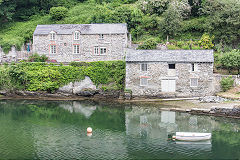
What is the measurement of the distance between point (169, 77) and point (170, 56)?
10.1 feet

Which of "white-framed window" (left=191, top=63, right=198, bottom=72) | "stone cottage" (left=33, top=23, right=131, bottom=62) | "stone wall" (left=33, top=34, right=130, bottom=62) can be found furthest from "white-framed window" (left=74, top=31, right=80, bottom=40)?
"white-framed window" (left=191, top=63, right=198, bottom=72)

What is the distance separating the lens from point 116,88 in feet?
154

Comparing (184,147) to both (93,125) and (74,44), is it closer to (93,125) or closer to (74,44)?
(93,125)

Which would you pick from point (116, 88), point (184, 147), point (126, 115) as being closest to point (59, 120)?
point (126, 115)

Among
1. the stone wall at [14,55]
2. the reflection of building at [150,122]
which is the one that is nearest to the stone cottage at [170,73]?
the reflection of building at [150,122]

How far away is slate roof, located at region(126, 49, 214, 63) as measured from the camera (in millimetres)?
44812

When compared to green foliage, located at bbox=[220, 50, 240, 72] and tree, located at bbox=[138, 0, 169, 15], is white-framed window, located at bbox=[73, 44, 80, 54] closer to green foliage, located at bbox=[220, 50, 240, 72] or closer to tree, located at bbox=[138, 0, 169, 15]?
tree, located at bbox=[138, 0, 169, 15]

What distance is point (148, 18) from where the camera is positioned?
62.4 meters

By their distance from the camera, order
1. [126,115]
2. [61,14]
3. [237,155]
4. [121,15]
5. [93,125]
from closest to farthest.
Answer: [237,155]
[93,125]
[126,115]
[121,15]
[61,14]

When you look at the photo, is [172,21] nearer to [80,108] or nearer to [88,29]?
[88,29]

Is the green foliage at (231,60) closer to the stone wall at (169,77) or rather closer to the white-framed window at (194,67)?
the stone wall at (169,77)

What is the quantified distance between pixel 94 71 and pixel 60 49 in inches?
381

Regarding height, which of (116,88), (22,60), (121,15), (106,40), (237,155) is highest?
(121,15)

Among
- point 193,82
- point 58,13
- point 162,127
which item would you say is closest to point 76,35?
point 58,13
